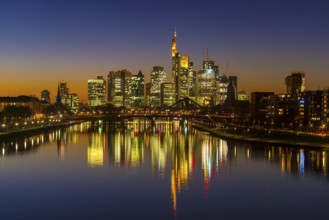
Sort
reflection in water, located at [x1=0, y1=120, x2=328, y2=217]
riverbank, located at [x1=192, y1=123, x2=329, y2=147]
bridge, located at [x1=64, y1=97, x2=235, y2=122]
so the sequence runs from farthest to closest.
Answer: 1. bridge, located at [x1=64, y1=97, x2=235, y2=122]
2. riverbank, located at [x1=192, y1=123, x2=329, y2=147]
3. reflection in water, located at [x1=0, y1=120, x2=328, y2=217]

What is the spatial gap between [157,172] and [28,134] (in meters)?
37.8

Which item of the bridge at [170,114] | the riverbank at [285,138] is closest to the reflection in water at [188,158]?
the riverbank at [285,138]

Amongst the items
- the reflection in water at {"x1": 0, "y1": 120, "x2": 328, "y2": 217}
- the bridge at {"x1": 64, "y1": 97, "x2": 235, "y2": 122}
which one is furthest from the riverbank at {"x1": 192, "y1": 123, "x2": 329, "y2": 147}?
the bridge at {"x1": 64, "y1": 97, "x2": 235, "y2": 122}

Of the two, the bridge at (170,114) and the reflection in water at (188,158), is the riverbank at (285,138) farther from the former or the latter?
the bridge at (170,114)

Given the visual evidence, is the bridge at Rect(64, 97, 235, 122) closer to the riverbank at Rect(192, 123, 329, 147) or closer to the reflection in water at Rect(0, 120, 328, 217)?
the riverbank at Rect(192, 123, 329, 147)

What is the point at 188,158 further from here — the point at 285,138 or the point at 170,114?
the point at 170,114

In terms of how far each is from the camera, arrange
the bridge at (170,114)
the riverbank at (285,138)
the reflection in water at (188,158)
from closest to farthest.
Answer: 1. the reflection in water at (188,158)
2. the riverbank at (285,138)
3. the bridge at (170,114)

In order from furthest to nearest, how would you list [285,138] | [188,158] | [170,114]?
1. [170,114]
2. [285,138]
3. [188,158]

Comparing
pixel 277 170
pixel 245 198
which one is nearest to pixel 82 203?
pixel 245 198

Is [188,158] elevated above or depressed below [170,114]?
below

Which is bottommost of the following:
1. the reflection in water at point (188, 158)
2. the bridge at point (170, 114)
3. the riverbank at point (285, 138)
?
the reflection in water at point (188, 158)

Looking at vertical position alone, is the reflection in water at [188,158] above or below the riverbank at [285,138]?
below

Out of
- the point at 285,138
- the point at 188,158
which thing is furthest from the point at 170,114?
the point at 188,158

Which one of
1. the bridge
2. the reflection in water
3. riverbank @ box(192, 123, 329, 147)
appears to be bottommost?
the reflection in water
